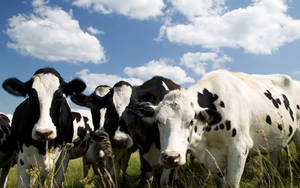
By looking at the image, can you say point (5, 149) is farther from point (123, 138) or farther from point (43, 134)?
point (123, 138)

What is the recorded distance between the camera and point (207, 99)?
5.35 metres

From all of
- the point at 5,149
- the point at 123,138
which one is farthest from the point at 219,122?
the point at 5,149

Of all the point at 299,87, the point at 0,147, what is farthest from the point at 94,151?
the point at 299,87

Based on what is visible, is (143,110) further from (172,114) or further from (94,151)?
(94,151)

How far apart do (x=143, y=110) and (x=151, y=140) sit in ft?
3.48

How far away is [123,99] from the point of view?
5.85 m

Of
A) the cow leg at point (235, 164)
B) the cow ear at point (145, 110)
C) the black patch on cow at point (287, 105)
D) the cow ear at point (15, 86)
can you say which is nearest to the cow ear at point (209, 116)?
the cow leg at point (235, 164)

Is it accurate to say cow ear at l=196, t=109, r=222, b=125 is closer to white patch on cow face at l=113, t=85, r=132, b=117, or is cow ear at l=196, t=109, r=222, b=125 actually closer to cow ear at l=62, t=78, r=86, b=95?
white patch on cow face at l=113, t=85, r=132, b=117

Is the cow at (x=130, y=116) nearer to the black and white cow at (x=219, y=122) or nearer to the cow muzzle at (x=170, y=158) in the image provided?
the black and white cow at (x=219, y=122)

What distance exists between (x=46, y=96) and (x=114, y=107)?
1406mm

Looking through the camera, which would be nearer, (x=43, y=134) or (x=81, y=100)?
(x=43, y=134)

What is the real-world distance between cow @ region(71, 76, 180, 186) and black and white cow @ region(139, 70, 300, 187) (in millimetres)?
768

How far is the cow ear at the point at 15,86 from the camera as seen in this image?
5.23 metres

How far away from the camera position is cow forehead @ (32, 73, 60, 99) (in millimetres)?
4855
